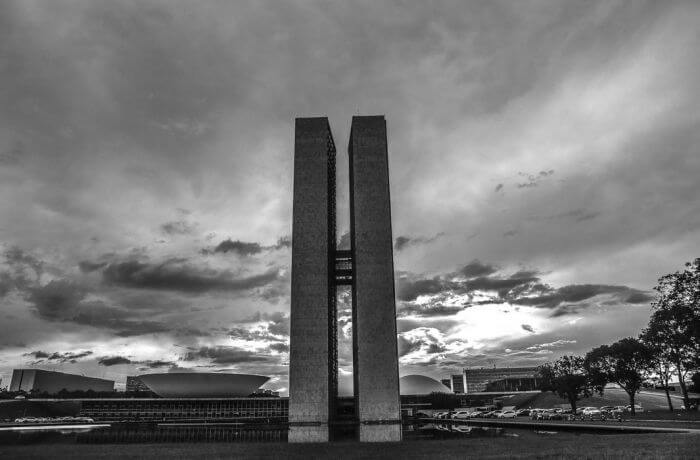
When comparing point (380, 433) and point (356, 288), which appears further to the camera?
point (356, 288)

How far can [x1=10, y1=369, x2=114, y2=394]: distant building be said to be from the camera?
173 meters

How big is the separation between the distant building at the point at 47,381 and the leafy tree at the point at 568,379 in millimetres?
152395

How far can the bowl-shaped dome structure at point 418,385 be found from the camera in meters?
155

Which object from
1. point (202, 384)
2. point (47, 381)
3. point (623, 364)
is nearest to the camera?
point (623, 364)

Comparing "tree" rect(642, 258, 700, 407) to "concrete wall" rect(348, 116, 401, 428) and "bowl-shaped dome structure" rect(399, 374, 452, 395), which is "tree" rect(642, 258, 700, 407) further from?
"bowl-shaped dome structure" rect(399, 374, 452, 395)

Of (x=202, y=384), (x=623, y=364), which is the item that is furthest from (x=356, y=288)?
(x=202, y=384)

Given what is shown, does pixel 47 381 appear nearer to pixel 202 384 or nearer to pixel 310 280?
pixel 202 384

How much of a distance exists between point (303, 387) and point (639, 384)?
4387cm

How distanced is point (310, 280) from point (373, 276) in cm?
630

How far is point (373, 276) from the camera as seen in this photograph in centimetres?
5344

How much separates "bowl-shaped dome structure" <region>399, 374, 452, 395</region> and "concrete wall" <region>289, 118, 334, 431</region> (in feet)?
350

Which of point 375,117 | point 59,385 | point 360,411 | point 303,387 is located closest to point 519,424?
point 360,411

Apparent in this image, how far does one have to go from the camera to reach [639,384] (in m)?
66.9

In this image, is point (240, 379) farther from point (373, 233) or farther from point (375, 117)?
point (375, 117)
